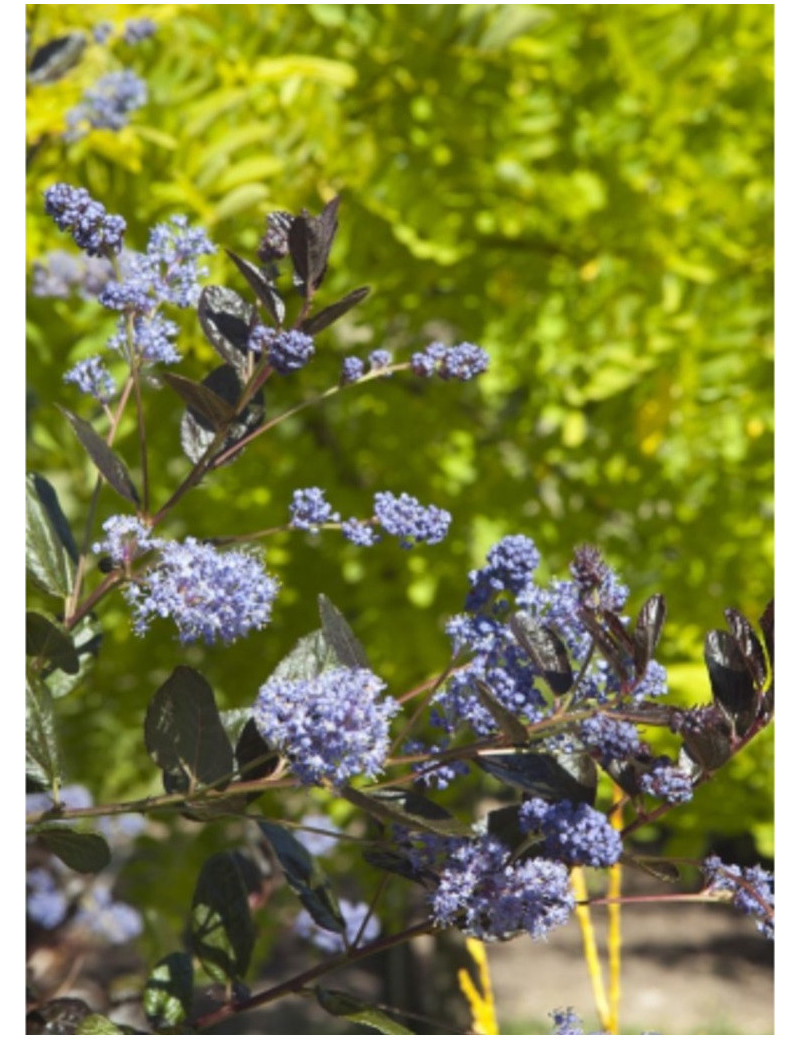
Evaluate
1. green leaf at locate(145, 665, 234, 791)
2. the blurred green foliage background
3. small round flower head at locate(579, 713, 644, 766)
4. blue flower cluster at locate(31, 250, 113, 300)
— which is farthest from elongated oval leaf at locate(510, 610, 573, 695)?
the blurred green foliage background

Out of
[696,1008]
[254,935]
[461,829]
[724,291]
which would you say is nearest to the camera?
[461,829]

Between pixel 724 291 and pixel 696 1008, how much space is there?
3.00m

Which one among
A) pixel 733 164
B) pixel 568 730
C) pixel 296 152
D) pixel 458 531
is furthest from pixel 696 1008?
pixel 568 730

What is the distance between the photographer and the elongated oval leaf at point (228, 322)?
3.91 feet

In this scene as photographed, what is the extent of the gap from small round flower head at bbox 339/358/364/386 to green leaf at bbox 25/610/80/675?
34cm

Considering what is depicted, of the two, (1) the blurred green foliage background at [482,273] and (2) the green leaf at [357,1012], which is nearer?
(2) the green leaf at [357,1012]

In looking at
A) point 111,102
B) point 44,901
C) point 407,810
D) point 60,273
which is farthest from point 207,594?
point 44,901

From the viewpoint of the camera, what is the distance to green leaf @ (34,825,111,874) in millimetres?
1145

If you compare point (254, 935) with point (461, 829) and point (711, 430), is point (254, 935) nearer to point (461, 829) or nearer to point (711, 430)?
point (461, 829)

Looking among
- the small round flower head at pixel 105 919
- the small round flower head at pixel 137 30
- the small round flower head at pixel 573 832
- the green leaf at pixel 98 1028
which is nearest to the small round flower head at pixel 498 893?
the small round flower head at pixel 573 832

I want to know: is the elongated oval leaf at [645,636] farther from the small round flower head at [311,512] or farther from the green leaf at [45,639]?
the green leaf at [45,639]

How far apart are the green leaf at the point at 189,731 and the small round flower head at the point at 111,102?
1.13 metres

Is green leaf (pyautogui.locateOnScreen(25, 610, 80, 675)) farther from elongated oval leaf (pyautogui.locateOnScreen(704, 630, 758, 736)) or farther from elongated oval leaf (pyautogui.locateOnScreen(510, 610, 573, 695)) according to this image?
elongated oval leaf (pyautogui.locateOnScreen(704, 630, 758, 736))

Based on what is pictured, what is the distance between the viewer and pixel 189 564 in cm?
111
